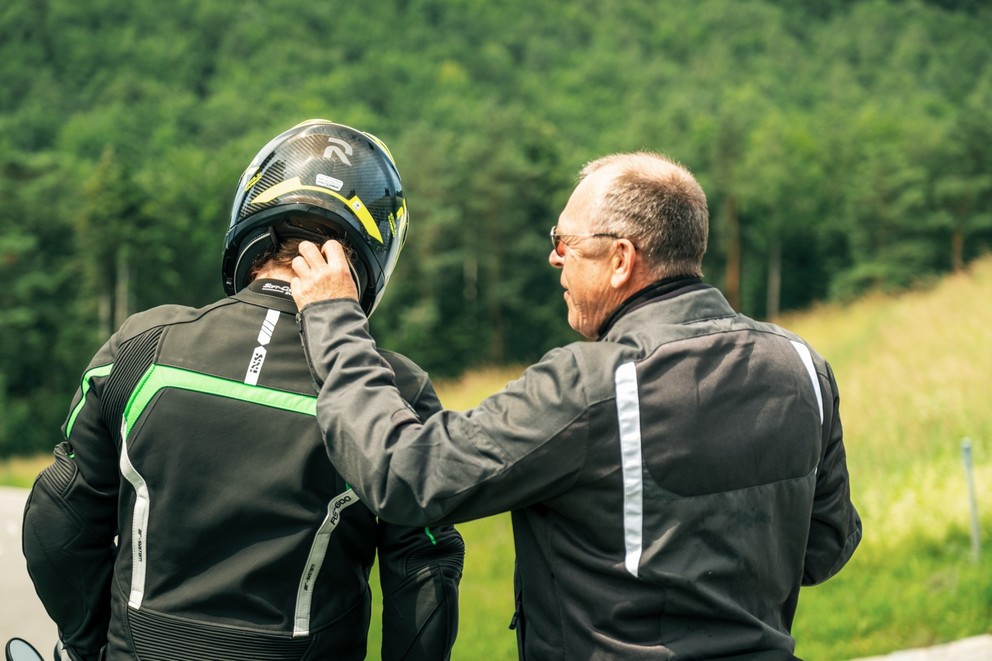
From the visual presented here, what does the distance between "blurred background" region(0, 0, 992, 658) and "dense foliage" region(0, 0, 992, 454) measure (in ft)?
0.69

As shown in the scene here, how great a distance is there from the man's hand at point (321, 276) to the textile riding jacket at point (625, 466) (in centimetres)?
4

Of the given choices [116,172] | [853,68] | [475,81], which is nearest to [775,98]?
[853,68]

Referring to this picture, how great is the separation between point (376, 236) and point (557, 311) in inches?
2265

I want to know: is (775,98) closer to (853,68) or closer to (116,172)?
(853,68)

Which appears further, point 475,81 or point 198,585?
point 475,81

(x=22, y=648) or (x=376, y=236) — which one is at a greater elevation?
(x=376, y=236)

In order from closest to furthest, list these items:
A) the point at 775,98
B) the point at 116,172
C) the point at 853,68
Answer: the point at 116,172
the point at 775,98
the point at 853,68

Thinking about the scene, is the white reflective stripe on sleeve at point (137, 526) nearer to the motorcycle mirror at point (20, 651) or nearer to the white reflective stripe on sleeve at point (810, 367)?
the motorcycle mirror at point (20, 651)

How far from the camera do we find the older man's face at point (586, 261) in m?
2.69

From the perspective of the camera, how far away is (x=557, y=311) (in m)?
60.2


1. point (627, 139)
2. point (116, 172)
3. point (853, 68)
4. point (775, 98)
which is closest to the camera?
point (116, 172)

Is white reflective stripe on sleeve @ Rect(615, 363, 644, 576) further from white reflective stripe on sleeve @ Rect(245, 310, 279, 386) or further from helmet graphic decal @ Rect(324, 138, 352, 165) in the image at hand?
helmet graphic decal @ Rect(324, 138, 352, 165)

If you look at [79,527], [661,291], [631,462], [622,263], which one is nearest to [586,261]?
[622,263]

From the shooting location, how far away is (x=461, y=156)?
62.8m
